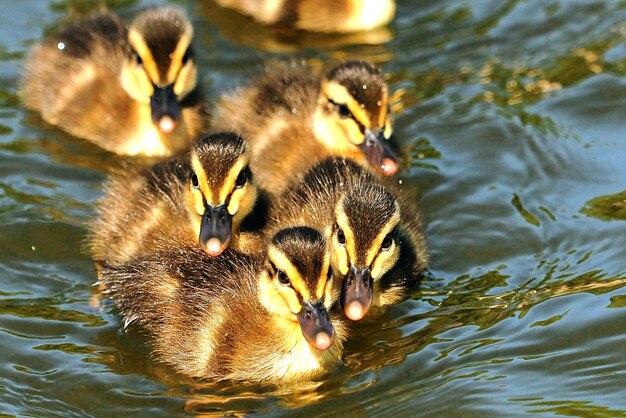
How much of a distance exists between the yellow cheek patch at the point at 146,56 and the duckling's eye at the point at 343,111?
3.38 feet

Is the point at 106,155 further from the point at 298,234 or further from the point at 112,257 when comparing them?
the point at 298,234

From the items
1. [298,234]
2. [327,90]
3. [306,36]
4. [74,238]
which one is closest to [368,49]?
[306,36]

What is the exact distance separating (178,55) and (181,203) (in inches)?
56.4

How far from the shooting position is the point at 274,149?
21.9 feet

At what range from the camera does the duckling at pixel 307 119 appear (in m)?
6.36

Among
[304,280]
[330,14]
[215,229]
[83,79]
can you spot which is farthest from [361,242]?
[330,14]

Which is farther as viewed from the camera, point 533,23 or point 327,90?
point 533,23

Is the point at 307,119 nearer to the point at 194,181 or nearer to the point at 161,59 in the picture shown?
the point at 161,59

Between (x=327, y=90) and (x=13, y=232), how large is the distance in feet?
5.47

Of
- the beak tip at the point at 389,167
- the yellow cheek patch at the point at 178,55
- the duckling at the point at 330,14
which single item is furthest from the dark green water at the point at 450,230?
the yellow cheek patch at the point at 178,55

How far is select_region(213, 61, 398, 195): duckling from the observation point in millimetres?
6363

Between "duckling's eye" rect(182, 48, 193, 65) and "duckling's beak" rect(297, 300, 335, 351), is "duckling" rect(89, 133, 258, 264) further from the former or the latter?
"duckling's eye" rect(182, 48, 193, 65)

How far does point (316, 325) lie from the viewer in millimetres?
4797

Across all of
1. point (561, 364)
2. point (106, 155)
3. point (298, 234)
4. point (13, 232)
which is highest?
point (106, 155)
